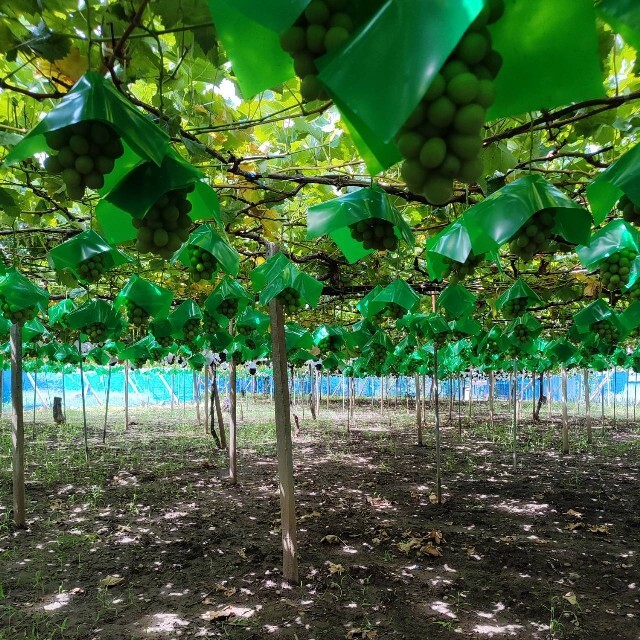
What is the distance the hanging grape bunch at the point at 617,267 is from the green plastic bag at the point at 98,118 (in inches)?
99.6

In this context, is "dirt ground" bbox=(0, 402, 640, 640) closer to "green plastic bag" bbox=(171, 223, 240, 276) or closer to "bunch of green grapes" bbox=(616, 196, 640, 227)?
"green plastic bag" bbox=(171, 223, 240, 276)

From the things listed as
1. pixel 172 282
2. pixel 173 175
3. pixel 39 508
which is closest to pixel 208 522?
pixel 39 508

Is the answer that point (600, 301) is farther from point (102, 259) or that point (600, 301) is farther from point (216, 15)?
point (216, 15)

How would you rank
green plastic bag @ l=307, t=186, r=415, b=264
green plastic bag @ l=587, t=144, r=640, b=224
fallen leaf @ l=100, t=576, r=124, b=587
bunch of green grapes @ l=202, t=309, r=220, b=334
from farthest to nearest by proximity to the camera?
1. bunch of green grapes @ l=202, t=309, r=220, b=334
2. fallen leaf @ l=100, t=576, r=124, b=587
3. green plastic bag @ l=307, t=186, r=415, b=264
4. green plastic bag @ l=587, t=144, r=640, b=224

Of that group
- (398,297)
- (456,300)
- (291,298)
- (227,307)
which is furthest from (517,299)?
(227,307)

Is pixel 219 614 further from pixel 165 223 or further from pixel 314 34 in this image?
pixel 314 34

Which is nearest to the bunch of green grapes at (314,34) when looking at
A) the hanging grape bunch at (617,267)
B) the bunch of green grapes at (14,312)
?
the hanging grape bunch at (617,267)

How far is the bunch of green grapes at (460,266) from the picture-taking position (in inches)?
95.2

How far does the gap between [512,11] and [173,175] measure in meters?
Result: 0.77

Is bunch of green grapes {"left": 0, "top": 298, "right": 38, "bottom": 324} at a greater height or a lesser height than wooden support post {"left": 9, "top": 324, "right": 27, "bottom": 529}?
greater

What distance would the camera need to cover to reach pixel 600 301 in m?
5.06

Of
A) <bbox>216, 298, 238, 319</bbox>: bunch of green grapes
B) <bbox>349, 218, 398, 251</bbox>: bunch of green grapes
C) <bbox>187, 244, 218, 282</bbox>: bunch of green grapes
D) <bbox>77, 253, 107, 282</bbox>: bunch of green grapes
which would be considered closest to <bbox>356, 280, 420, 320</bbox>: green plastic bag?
<bbox>216, 298, 238, 319</bbox>: bunch of green grapes

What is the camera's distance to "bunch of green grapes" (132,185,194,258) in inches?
50.5

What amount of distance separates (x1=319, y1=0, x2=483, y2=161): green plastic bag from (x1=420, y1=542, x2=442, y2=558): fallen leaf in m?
5.75
